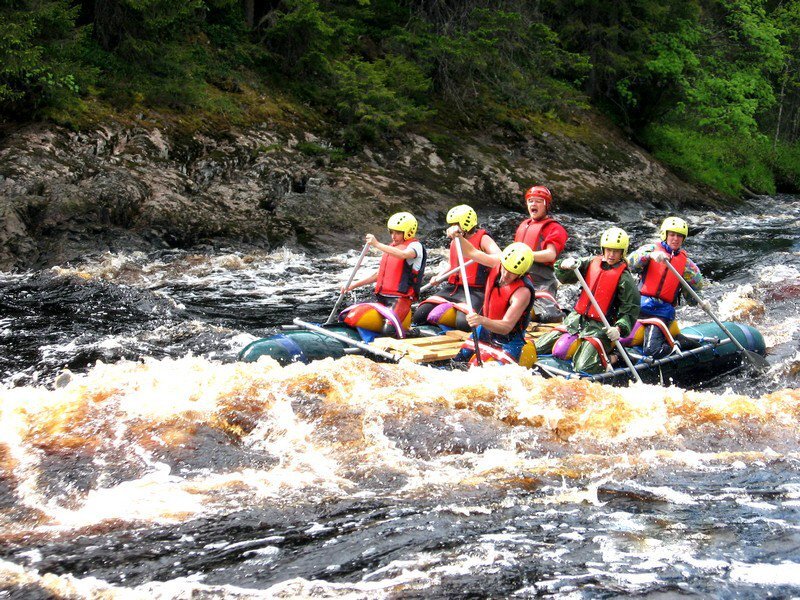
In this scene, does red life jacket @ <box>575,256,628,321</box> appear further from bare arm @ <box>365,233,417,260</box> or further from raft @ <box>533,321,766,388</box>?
bare arm @ <box>365,233,417,260</box>

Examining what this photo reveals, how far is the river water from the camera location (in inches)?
190

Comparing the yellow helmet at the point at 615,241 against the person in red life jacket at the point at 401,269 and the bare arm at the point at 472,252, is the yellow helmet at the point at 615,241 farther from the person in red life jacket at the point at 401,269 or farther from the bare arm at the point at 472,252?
the person in red life jacket at the point at 401,269

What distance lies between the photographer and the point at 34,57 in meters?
14.0

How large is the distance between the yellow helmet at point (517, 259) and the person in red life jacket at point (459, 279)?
1000 millimetres

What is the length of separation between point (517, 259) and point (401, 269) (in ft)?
5.15

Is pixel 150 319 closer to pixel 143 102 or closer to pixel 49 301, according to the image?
pixel 49 301

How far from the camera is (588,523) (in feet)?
18.2

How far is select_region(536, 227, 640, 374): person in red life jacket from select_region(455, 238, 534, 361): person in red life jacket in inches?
23.8

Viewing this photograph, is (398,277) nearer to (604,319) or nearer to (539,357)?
(539,357)

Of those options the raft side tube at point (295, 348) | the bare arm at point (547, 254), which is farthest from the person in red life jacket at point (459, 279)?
the raft side tube at point (295, 348)

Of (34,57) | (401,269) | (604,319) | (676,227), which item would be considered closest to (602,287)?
(604,319)

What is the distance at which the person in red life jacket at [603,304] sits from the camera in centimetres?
865

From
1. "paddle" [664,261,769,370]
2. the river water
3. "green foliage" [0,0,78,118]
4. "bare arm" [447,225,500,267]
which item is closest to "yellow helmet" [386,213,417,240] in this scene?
"bare arm" [447,225,500,267]

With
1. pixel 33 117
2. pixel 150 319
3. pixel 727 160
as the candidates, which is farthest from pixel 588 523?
pixel 727 160
